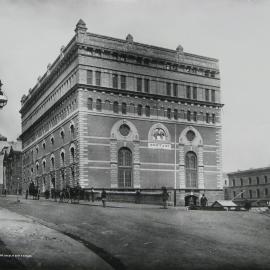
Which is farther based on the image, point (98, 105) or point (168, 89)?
point (168, 89)

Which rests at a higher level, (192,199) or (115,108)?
(115,108)

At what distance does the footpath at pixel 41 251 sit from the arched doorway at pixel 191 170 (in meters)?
32.7

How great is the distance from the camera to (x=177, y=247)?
1427cm

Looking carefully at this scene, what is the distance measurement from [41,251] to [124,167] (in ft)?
106

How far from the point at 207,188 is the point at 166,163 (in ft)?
20.7

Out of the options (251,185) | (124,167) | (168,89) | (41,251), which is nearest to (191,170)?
(124,167)

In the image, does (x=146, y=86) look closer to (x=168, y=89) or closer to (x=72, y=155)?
(x=168, y=89)

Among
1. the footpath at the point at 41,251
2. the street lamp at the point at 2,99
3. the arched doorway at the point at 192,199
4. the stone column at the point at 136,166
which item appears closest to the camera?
the footpath at the point at 41,251

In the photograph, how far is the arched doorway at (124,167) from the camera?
43.9 metres

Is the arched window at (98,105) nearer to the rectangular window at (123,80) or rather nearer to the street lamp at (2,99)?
the rectangular window at (123,80)

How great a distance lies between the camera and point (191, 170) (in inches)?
1912

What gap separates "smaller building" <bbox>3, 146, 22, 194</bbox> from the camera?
8232 cm

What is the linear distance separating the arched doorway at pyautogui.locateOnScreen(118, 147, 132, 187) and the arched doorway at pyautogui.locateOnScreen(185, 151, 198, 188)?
23.2 feet

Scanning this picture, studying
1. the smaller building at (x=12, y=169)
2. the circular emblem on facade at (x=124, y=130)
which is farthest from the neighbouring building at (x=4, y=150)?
the circular emblem on facade at (x=124, y=130)
